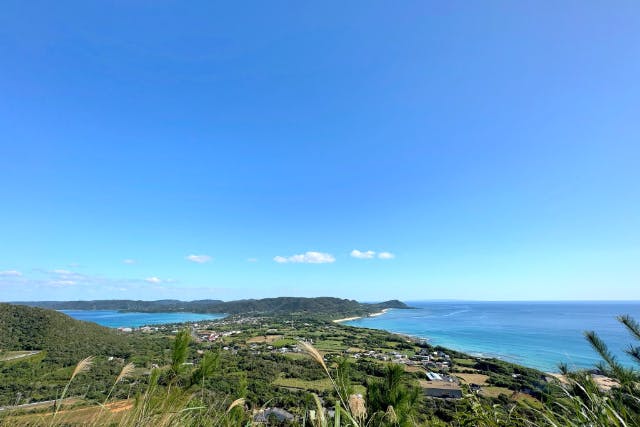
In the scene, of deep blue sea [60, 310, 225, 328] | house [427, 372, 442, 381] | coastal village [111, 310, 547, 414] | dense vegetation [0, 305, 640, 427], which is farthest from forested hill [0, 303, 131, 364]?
deep blue sea [60, 310, 225, 328]

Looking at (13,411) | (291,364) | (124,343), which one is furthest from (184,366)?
(124,343)

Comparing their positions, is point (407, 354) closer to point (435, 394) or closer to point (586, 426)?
point (435, 394)

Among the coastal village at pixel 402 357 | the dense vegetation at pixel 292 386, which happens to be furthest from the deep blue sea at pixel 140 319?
the dense vegetation at pixel 292 386

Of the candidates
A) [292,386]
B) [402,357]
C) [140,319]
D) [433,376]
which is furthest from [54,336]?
[140,319]

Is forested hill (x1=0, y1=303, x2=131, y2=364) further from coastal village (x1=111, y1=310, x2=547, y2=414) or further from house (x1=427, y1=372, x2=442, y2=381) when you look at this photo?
house (x1=427, y1=372, x2=442, y2=381)

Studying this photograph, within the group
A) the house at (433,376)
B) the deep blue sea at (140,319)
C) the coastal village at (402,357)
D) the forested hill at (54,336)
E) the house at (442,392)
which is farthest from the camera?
the deep blue sea at (140,319)

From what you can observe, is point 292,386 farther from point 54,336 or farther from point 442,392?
point 54,336

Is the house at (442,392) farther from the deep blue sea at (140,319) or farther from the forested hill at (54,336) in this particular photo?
the deep blue sea at (140,319)

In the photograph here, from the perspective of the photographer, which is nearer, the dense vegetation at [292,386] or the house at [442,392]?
the dense vegetation at [292,386]
